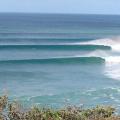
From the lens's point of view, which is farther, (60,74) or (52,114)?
(60,74)

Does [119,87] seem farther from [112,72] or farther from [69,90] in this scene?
[112,72]

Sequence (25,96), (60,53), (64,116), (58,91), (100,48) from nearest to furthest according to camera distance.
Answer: (64,116) < (25,96) < (58,91) < (60,53) < (100,48)

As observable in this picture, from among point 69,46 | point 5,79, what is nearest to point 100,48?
point 69,46

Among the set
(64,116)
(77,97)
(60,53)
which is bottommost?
(64,116)

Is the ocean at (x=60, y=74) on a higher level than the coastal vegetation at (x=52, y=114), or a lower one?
higher

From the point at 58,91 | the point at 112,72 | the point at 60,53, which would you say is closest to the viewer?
the point at 58,91

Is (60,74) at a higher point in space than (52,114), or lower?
higher

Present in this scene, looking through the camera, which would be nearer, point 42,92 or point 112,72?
point 42,92

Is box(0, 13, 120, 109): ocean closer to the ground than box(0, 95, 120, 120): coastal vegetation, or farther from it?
farther from it

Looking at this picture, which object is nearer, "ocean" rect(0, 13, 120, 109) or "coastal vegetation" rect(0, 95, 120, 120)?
"coastal vegetation" rect(0, 95, 120, 120)

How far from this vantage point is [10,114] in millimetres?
11070

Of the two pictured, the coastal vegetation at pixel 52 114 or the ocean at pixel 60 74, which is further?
the ocean at pixel 60 74

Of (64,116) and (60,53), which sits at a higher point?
(60,53)

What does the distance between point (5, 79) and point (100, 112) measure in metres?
17.8
